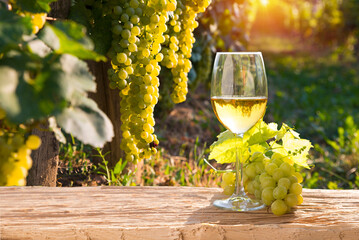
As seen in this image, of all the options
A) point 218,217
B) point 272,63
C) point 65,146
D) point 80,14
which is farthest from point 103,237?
point 272,63

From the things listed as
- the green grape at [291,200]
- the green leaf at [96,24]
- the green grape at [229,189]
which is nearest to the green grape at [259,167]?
the green grape at [229,189]

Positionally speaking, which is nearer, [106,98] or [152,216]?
[152,216]

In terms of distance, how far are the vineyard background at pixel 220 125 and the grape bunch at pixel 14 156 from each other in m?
1.20

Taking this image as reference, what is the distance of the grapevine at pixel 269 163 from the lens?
1.62 metres

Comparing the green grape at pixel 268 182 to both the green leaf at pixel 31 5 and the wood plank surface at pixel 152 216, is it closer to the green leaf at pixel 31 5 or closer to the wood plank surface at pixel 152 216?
the wood plank surface at pixel 152 216

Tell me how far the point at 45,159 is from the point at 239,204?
1032 mm

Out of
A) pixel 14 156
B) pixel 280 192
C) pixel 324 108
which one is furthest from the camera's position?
pixel 324 108

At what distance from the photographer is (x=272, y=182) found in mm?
1659

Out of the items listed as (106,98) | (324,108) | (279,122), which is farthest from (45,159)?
(324,108)

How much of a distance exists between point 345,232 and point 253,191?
42 centimetres

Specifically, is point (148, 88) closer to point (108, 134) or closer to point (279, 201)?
point (279, 201)

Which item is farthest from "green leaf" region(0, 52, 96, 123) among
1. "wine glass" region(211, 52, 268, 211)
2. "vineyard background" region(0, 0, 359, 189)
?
"vineyard background" region(0, 0, 359, 189)

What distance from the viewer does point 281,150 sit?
1836 millimetres

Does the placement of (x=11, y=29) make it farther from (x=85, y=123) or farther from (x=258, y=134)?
(x=258, y=134)
